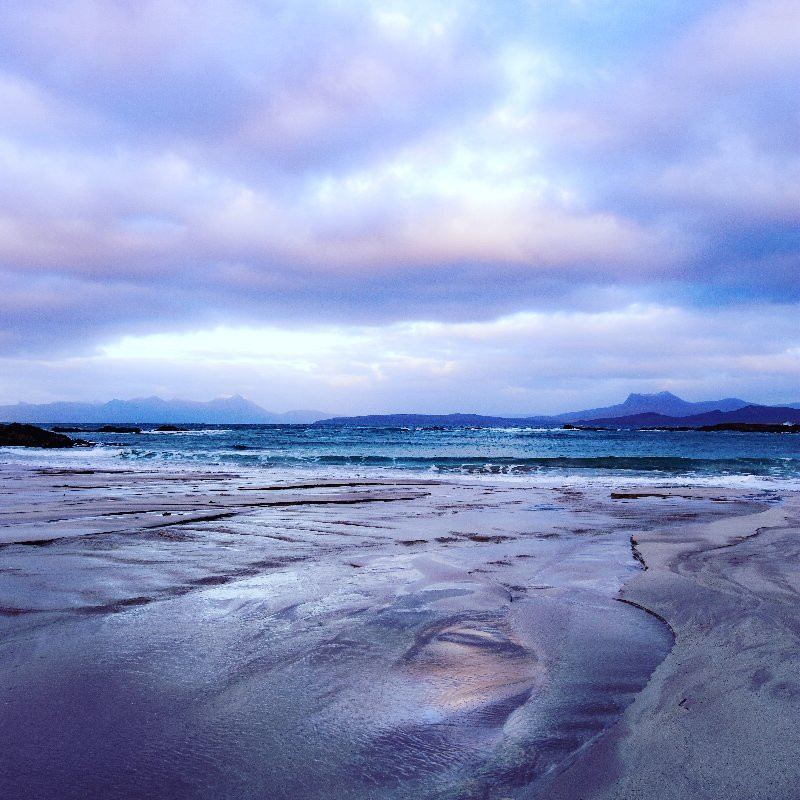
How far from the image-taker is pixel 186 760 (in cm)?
235

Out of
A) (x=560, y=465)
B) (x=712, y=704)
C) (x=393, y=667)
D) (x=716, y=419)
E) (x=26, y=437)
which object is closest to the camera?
(x=712, y=704)

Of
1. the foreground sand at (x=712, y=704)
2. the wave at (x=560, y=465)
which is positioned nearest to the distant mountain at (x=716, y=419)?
the wave at (x=560, y=465)

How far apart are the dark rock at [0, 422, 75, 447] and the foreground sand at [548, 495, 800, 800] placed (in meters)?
49.8

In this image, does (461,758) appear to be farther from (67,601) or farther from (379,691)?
(67,601)

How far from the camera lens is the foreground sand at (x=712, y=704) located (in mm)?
2236

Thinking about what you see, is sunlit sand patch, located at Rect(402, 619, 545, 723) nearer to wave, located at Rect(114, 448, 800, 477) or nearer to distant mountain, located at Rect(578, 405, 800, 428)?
wave, located at Rect(114, 448, 800, 477)

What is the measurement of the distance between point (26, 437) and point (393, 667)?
174 feet

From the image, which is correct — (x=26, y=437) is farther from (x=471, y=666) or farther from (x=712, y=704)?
(x=712, y=704)

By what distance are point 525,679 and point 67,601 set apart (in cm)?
365

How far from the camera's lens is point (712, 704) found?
115 inches

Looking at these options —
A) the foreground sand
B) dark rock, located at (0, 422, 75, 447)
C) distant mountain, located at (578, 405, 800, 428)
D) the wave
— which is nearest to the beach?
the foreground sand

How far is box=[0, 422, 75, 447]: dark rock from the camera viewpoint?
45.8 metres

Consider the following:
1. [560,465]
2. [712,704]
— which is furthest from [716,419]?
[712,704]

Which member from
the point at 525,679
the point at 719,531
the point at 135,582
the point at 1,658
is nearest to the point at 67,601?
the point at 135,582
